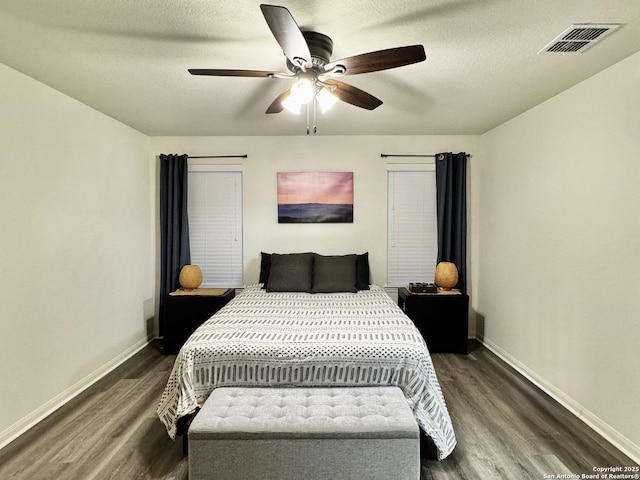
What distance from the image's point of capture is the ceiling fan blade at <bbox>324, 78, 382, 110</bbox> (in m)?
2.14

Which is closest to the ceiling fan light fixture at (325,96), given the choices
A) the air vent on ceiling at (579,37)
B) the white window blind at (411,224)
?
the air vent on ceiling at (579,37)

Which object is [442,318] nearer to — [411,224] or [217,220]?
[411,224]

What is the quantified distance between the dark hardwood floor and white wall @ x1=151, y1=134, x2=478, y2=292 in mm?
1793

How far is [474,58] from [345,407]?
7.38ft

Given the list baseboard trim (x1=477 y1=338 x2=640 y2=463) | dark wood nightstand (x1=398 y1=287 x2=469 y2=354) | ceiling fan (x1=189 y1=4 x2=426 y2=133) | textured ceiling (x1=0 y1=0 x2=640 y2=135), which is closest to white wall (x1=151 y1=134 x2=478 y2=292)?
dark wood nightstand (x1=398 y1=287 x2=469 y2=354)

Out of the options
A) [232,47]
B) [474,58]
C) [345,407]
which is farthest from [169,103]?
[345,407]

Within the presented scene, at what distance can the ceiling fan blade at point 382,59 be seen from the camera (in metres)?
1.60

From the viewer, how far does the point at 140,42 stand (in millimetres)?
1988

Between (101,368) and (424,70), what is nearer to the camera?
(424,70)

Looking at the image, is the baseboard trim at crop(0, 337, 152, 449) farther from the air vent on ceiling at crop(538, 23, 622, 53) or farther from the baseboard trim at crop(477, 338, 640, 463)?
the air vent on ceiling at crop(538, 23, 622, 53)

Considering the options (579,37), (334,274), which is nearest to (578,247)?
(579,37)

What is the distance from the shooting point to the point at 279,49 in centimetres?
208

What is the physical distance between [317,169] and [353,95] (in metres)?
1.91

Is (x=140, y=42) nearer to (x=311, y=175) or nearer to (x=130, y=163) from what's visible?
(x=130, y=163)
